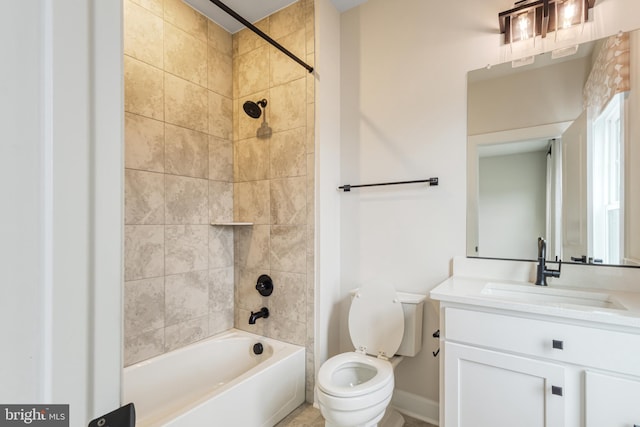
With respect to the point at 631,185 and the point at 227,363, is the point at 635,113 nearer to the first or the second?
the point at 631,185

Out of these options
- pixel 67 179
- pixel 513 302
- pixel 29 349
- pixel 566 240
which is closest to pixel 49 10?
pixel 67 179

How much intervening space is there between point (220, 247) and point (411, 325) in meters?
1.51

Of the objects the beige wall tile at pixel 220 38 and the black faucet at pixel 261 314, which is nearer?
the black faucet at pixel 261 314

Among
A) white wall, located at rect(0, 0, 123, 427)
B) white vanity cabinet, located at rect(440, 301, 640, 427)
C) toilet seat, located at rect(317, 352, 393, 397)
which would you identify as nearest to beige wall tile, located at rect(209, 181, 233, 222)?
toilet seat, located at rect(317, 352, 393, 397)

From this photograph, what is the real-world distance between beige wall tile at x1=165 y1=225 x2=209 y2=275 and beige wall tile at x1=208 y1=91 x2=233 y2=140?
75 cm

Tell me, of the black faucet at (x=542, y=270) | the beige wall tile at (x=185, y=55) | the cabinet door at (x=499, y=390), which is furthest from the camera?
the beige wall tile at (x=185, y=55)

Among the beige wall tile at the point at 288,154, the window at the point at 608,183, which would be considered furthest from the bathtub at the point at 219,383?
the window at the point at 608,183

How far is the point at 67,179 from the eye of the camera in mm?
369

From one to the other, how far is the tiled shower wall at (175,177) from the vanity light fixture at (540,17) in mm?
1958

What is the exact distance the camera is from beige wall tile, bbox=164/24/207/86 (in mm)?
2033

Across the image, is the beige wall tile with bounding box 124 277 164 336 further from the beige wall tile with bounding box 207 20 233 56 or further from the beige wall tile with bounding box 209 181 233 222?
the beige wall tile with bounding box 207 20 233 56

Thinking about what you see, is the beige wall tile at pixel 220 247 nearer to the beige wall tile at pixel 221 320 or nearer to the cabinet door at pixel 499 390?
the beige wall tile at pixel 221 320

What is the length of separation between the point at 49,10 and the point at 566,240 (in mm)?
2036

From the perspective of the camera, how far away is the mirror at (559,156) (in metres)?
1.42
